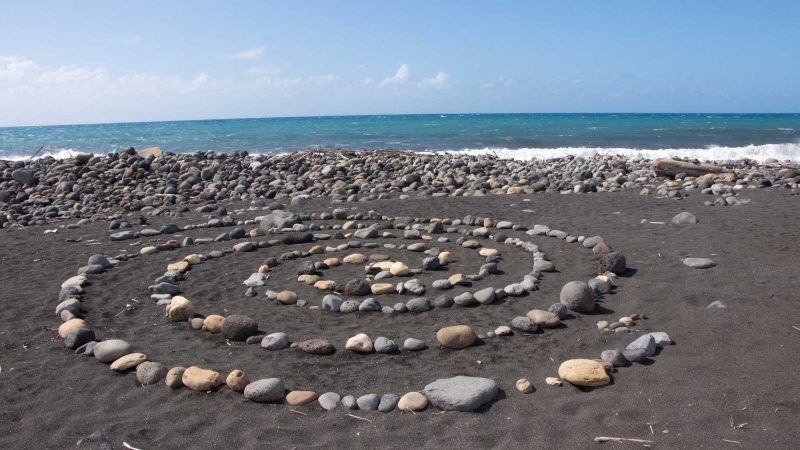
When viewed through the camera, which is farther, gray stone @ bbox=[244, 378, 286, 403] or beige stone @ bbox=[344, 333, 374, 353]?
beige stone @ bbox=[344, 333, 374, 353]

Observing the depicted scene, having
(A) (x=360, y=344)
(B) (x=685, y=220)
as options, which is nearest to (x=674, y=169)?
(B) (x=685, y=220)

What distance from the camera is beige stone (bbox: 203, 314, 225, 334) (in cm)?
503

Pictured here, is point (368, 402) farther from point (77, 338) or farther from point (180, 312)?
point (77, 338)

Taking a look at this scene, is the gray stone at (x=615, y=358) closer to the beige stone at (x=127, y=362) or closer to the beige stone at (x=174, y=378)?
the beige stone at (x=174, y=378)

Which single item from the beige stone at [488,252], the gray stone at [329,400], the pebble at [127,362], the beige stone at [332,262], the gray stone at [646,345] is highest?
the beige stone at [488,252]

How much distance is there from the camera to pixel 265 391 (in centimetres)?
386

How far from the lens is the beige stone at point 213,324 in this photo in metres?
5.03

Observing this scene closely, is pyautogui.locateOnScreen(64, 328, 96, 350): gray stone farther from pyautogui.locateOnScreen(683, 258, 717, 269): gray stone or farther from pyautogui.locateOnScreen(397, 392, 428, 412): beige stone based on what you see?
pyautogui.locateOnScreen(683, 258, 717, 269): gray stone

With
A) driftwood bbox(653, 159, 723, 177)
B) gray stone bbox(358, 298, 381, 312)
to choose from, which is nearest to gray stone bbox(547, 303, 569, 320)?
gray stone bbox(358, 298, 381, 312)

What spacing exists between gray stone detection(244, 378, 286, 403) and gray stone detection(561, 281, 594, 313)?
8.22ft

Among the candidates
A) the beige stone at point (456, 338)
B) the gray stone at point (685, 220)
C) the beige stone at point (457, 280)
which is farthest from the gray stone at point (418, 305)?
the gray stone at point (685, 220)

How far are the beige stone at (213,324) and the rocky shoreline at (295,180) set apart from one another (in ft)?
21.1

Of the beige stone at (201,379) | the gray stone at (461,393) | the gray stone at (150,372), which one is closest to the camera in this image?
the gray stone at (461,393)

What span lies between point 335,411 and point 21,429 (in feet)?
5.94
